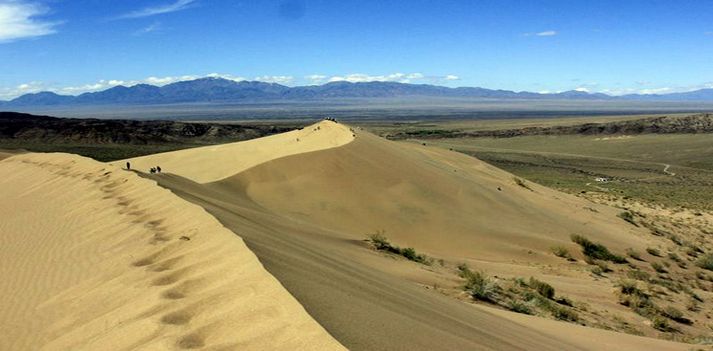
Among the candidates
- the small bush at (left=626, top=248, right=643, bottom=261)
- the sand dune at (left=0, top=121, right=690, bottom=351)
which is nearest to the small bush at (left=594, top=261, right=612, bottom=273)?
the sand dune at (left=0, top=121, right=690, bottom=351)

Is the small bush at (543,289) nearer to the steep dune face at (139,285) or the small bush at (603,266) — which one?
the small bush at (603,266)

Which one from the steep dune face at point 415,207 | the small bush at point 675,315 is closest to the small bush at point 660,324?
the small bush at point 675,315

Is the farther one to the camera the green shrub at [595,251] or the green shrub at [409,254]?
the green shrub at [595,251]

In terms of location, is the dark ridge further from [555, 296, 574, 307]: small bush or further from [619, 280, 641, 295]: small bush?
[555, 296, 574, 307]: small bush

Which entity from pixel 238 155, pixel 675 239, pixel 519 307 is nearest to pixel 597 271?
pixel 519 307

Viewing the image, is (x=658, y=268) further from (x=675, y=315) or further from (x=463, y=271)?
(x=463, y=271)

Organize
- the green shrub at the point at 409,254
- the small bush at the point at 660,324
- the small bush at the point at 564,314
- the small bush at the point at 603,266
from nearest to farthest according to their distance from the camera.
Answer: the small bush at the point at 564,314 < the small bush at the point at 660,324 < the green shrub at the point at 409,254 < the small bush at the point at 603,266
